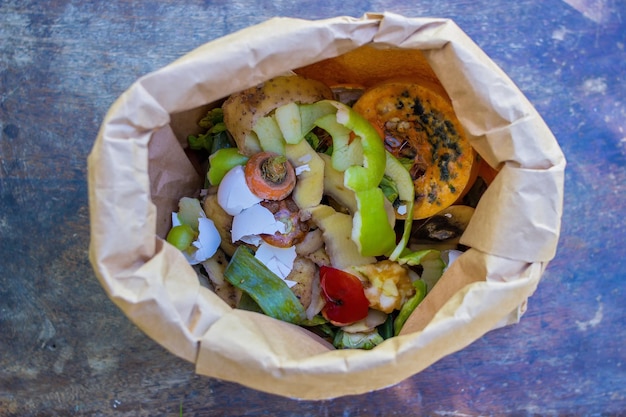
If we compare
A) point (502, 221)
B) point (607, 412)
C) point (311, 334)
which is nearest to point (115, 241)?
point (311, 334)

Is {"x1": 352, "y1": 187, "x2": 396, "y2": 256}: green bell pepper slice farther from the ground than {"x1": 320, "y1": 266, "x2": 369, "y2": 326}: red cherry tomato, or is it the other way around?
{"x1": 352, "y1": 187, "x2": 396, "y2": 256}: green bell pepper slice

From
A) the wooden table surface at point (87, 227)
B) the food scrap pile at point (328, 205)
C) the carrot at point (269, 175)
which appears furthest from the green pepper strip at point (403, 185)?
the wooden table surface at point (87, 227)

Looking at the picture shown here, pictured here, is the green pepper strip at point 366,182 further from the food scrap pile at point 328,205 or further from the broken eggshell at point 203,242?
the broken eggshell at point 203,242

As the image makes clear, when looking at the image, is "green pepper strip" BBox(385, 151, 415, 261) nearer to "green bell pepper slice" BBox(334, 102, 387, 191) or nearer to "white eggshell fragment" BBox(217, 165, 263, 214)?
"green bell pepper slice" BBox(334, 102, 387, 191)

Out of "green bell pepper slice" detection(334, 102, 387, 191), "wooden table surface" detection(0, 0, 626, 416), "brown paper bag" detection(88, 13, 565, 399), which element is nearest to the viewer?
"brown paper bag" detection(88, 13, 565, 399)

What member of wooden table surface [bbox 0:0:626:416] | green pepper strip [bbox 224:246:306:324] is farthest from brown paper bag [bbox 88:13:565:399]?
wooden table surface [bbox 0:0:626:416]

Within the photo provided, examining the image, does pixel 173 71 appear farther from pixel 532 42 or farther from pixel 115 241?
pixel 532 42

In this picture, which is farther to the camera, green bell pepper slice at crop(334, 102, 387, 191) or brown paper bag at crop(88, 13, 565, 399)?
green bell pepper slice at crop(334, 102, 387, 191)
